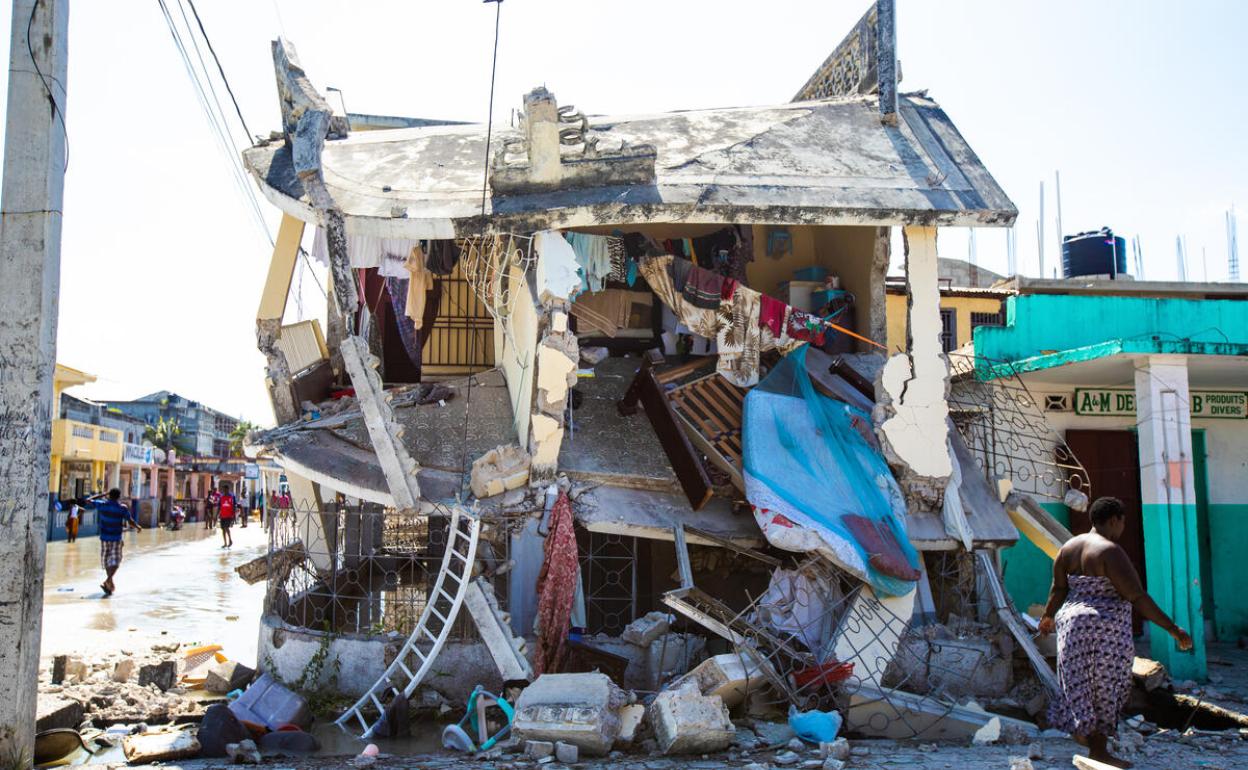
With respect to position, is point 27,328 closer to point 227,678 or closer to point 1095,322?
point 227,678

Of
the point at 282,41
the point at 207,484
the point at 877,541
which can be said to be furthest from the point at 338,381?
the point at 207,484

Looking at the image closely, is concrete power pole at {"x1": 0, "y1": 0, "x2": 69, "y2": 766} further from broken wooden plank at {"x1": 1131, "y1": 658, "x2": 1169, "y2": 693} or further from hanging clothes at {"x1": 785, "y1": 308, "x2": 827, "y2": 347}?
broken wooden plank at {"x1": 1131, "y1": 658, "x2": 1169, "y2": 693}

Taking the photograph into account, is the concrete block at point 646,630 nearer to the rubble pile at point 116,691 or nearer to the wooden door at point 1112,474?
the rubble pile at point 116,691

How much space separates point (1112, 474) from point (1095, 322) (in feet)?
6.21

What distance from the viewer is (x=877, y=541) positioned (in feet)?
28.8

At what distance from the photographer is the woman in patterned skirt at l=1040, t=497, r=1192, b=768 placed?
5848 mm

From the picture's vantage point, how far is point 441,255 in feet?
34.2

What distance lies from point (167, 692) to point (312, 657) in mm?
1551

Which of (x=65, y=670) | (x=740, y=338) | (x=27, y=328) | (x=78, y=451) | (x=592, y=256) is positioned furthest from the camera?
(x=78, y=451)

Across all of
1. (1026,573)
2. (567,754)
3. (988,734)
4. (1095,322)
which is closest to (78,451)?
(1026,573)

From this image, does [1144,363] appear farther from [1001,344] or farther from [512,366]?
[512,366]

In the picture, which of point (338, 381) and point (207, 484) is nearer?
point (338, 381)

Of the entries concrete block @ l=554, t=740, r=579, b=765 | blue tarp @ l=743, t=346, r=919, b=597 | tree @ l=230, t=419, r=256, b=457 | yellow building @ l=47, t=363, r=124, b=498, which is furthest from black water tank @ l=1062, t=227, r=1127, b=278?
tree @ l=230, t=419, r=256, b=457

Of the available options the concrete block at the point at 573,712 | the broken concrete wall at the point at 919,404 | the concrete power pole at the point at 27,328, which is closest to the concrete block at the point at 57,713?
the concrete power pole at the point at 27,328
